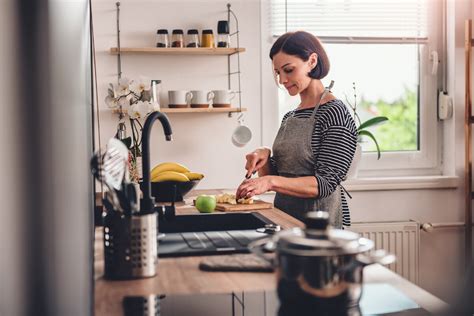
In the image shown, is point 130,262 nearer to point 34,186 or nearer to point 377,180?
point 34,186

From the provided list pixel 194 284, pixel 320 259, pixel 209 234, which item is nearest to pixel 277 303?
pixel 320 259

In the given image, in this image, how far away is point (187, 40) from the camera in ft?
11.5

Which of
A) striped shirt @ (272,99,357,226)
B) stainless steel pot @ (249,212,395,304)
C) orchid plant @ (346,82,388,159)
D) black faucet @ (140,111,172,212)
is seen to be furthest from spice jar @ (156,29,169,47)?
stainless steel pot @ (249,212,395,304)

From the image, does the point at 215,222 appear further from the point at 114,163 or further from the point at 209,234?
the point at 114,163

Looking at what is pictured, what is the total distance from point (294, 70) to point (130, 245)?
1466 millimetres

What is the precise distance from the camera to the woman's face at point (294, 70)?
262 cm

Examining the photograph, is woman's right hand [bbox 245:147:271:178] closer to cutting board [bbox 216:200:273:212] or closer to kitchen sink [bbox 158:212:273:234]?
cutting board [bbox 216:200:273:212]

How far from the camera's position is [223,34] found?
3.50m

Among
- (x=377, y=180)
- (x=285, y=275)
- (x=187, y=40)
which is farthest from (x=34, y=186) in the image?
(x=377, y=180)

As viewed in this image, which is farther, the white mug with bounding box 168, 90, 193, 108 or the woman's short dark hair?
the white mug with bounding box 168, 90, 193, 108

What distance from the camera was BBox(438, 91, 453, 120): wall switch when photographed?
382 centimetres

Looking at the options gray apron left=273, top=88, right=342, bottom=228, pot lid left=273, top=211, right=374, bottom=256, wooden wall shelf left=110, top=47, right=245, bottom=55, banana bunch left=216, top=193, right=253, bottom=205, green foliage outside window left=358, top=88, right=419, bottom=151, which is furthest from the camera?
green foliage outside window left=358, top=88, right=419, bottom=151

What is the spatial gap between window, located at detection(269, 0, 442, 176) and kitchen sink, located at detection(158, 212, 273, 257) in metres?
1.69

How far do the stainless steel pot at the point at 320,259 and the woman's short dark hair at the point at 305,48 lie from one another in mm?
1699
